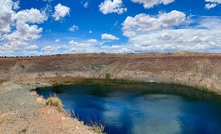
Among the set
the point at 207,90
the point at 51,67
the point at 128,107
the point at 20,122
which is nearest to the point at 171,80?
the point at 207,90

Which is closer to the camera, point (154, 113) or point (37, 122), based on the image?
point (37, 122)

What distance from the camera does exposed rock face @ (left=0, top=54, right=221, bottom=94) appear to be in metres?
62.1

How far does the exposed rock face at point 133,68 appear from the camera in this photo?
6206 centimetres

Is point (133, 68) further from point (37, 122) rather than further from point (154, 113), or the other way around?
point (37, 122)

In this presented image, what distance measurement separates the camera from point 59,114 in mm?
23250

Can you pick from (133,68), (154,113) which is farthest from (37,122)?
(133,68)

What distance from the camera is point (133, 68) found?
8050 cm

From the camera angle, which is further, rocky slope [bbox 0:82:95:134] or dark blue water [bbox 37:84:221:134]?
dark blue water [bbox 37:84:221:134]

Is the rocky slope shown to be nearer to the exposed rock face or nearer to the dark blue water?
the dark blue water

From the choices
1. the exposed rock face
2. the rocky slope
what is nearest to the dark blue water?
the rocky slope

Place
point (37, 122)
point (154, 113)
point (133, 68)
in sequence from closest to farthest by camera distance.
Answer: point (37, 122) < point (154, 113) < point (133, 68)

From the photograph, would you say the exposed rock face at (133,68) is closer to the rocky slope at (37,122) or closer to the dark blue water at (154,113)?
the dark blue water at (154,113)

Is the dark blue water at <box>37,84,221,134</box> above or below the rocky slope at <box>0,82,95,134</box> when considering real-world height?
below

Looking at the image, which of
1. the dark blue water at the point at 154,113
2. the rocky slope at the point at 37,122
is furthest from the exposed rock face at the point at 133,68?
the rocky slope at the point at 37,122
